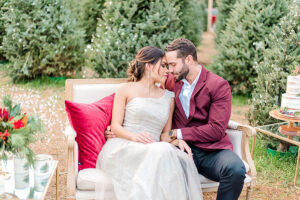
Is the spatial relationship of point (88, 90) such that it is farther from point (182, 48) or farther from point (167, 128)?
point (182, 48)

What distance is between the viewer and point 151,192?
2795mm

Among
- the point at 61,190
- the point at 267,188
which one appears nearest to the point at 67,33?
the point at 61,190

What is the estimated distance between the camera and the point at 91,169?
10.4 feet

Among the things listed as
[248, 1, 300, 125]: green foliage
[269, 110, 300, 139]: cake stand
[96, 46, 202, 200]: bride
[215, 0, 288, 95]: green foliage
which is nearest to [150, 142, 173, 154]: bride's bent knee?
[96, 46, 202, 200]: bride

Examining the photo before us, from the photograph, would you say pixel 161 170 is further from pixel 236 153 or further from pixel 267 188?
pixel 267 188

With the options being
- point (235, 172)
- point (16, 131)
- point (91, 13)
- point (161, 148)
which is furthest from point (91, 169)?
point (91, 13)

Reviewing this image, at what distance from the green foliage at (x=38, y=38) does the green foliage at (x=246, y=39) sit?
3.14 m

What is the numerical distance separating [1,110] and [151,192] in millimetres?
1201

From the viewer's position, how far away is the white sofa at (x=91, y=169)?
2967mm

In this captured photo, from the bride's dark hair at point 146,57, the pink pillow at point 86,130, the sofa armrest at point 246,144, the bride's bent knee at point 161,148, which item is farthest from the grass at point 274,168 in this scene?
the pink pillow at point 86,130

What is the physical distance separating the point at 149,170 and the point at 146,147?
20 cm

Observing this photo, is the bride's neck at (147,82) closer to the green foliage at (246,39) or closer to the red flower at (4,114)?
the red flower at (4,114)

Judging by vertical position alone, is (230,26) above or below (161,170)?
above

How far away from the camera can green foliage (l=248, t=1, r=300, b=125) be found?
4836mm
